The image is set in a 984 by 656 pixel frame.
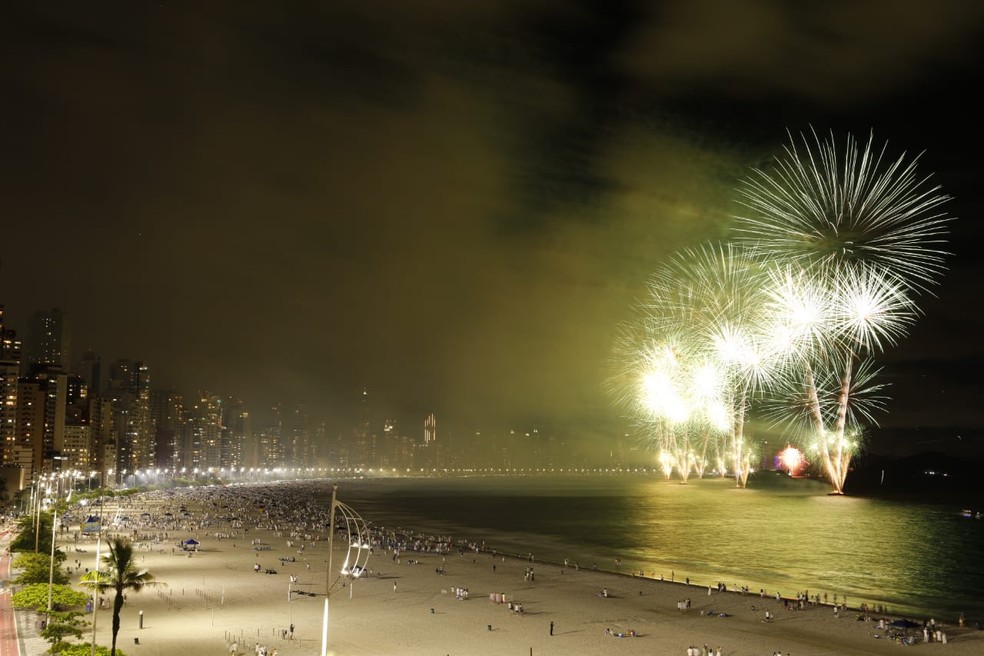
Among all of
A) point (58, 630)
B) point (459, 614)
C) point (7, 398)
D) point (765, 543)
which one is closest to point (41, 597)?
point (58, 630)

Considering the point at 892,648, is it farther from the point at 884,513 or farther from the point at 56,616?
the point at 884,513

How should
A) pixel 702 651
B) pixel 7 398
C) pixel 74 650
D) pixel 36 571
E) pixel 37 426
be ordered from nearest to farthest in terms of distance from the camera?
pixel 74 650, pixel 702 651, pixel 36 571, pixel 7 398, pixel 37 426

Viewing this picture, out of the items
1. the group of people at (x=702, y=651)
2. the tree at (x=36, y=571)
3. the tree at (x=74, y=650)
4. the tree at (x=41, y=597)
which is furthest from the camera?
the tree at (x=36, y=571)

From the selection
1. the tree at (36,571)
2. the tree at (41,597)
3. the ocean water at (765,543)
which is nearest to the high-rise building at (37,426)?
the ocean water at (765,543)

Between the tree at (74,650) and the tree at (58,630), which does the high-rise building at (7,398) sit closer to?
the tree at (58,630)

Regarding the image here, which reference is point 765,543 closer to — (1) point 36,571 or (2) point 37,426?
(1) point 36,571

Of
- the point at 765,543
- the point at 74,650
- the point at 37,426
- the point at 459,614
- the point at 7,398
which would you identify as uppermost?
the point at 7,398

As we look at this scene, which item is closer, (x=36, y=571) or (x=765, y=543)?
(x=36, y=571)
